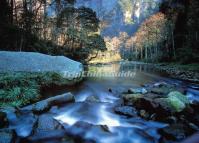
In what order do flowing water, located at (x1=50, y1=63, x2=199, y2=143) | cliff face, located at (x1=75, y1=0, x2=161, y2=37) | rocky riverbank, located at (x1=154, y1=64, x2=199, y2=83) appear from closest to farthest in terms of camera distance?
flowing water, located at (x1=50, y1=63, x2=199, y2=143) < rocky riverbank, located at (x1=154, y1=64, x2=199, y2=83) < cliff face, located at (x1=75, y1=0, x2=161, y2=37)

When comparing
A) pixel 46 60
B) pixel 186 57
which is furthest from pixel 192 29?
pixel 46 60

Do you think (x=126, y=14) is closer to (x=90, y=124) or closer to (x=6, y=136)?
(x=90, y=124)

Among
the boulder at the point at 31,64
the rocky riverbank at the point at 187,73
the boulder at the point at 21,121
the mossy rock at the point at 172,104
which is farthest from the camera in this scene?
the rocky riverbank at the point at 187,73

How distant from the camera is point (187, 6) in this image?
3034 centimetres

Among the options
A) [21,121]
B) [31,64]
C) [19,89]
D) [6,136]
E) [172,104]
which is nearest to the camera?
[6,136]

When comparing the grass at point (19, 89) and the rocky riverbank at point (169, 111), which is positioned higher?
the grass at point (19, 89)

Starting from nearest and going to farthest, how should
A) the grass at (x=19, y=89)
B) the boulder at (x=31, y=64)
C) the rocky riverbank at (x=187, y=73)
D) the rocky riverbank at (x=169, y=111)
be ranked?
the rocky riverbank at (x=169, y=111), the grass at (x=19, y=89), the boulder at (x=31, y=64), the rocky riverbank at (x=187, y=73)

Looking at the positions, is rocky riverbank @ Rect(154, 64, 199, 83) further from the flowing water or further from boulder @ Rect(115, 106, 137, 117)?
the flowing water

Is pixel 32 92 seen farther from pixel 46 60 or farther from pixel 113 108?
pixel 46 60

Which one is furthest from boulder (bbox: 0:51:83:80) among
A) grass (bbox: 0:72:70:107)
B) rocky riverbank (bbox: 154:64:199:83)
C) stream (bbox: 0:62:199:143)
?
rocky riverbank (bbox: 154:64:199:83)

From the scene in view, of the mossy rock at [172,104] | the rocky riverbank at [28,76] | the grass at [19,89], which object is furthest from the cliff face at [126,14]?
the mossy rock at [172,104]

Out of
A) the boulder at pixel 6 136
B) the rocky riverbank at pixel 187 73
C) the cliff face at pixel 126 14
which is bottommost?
the boulder at pixel 6 136

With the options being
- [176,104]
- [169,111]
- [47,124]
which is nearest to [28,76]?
[47,124]

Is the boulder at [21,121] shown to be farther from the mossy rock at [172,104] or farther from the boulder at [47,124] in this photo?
the mossy rock at [172,104]
